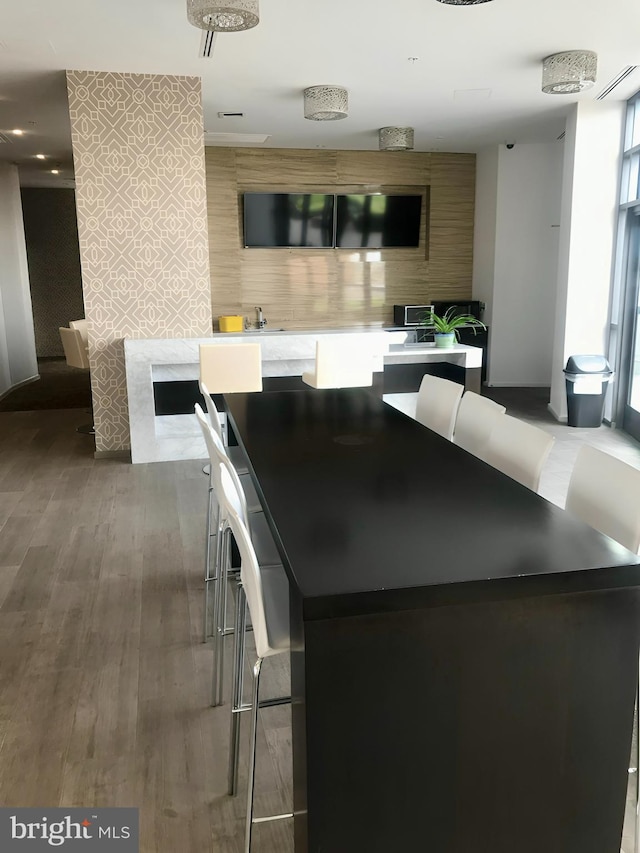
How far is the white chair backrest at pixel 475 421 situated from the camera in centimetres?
300

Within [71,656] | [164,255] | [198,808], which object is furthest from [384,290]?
[198,808]

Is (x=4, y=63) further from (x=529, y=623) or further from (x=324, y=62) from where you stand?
(x=529, y=623)

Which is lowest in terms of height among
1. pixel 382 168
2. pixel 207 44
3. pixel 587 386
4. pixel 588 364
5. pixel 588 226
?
pixel 587 386

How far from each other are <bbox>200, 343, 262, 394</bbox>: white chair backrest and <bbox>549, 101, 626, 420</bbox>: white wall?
3.45 m

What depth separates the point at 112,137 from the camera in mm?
5730

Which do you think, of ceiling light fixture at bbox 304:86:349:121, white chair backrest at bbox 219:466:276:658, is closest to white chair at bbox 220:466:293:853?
white chair backrest at bbox 219:466:276:658

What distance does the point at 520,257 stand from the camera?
9062mm

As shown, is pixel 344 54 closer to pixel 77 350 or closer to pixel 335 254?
pixel 77 350

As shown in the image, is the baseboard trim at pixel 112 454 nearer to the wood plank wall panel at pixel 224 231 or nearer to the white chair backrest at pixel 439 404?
the white chair backrest at pixel 439 404

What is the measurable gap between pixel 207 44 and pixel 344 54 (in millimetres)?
987

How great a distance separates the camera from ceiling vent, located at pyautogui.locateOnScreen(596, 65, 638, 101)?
566cm

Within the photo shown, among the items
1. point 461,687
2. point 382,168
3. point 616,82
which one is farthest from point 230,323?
point 461,687

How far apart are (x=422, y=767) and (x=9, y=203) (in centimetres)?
1049

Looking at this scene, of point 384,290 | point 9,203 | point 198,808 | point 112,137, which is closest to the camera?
point 198,808
